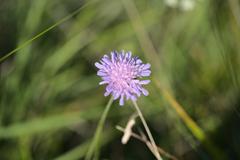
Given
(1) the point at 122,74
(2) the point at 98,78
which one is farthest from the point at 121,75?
(2) the point at 98,78

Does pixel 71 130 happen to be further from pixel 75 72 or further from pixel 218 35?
pixel 218 35

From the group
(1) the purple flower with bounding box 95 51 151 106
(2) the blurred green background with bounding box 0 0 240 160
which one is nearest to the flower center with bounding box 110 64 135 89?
(1) the purple flower with bounding box 95 51 151 106

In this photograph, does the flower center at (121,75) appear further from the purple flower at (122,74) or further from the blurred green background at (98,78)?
the blurred green background at (98,78)

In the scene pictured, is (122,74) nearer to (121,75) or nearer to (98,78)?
(121,75)

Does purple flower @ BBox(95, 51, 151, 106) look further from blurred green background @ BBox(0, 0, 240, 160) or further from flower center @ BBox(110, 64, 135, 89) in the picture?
blurred green background @ BBox(0, 0, 240, 160)

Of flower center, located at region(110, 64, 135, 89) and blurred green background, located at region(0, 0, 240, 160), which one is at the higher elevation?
blurred green background, located at region(0, 0, 240, 160)

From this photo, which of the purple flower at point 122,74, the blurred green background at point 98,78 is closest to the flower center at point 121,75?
the purple flower at point 122,74

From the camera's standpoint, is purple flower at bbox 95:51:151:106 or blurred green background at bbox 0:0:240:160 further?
blurred green background at bbox 0:0:240:160
